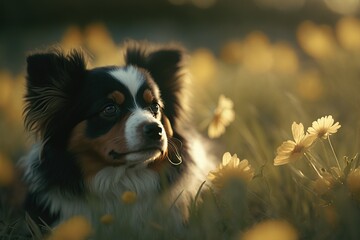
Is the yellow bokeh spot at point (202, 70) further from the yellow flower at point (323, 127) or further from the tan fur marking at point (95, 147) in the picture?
the yellow flower at point (323, 127)

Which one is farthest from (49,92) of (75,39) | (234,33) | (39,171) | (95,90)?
(234,33)

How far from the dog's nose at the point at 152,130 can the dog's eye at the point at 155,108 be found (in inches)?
15.8

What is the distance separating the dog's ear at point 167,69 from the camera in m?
4.31

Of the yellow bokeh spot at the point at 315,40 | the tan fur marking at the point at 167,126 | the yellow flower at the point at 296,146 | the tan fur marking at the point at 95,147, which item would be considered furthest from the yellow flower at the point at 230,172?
the yellow bokeh spot at the point at 315,40

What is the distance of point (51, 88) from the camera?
3793 millimetres

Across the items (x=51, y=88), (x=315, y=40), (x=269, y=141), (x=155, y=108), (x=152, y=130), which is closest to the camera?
(x=152, y=130)

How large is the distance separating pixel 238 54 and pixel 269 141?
217 centimetres

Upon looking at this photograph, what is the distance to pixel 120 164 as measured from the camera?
3672 mm

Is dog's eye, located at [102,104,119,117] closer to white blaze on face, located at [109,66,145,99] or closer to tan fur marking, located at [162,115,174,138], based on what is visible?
white blaze on face, located at [109,66,145,99]

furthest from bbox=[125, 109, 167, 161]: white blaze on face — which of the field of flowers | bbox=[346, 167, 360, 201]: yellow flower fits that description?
bbox=[346, 167, 360, 201]: yellow flower

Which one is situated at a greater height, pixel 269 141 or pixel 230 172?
pixel 230 172

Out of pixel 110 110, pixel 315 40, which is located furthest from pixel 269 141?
pixel 110 110

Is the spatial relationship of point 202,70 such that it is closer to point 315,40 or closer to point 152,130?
point 315,40

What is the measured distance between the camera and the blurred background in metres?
5.20
